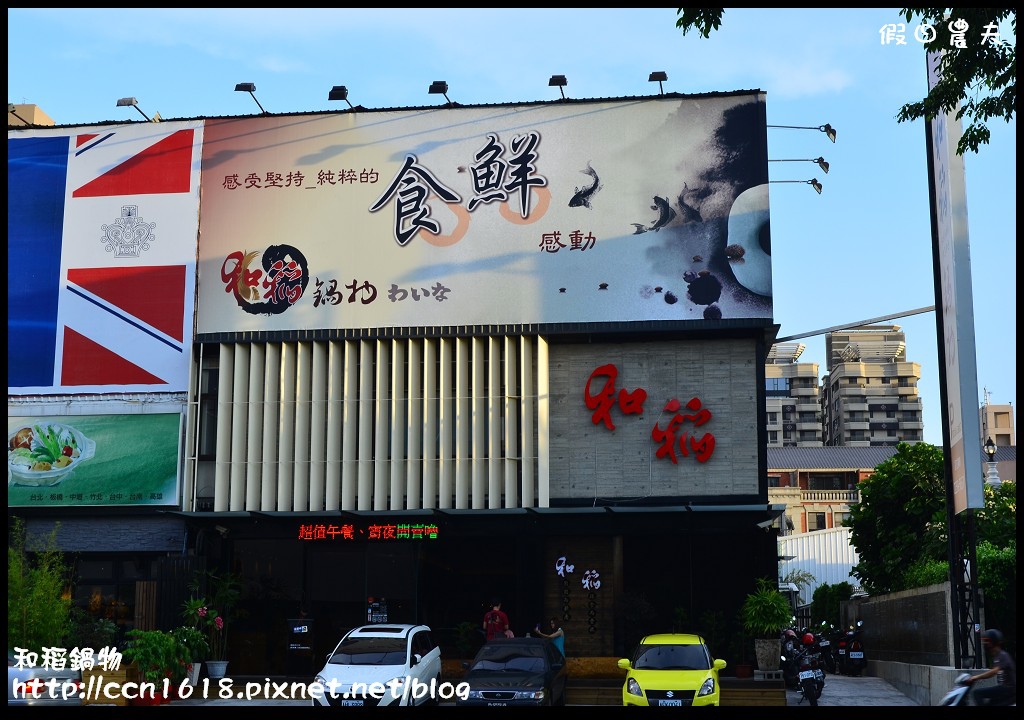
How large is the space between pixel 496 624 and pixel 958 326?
526 inches

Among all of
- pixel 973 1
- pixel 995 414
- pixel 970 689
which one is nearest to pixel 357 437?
pixel 970 689

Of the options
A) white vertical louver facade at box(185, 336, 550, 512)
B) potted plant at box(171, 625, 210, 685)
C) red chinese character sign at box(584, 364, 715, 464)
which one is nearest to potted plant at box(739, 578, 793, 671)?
red chinese character sign at box(584, 364, 715, 464)

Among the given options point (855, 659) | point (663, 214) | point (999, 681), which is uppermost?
point (663, 214)

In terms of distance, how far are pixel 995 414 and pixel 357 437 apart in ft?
331

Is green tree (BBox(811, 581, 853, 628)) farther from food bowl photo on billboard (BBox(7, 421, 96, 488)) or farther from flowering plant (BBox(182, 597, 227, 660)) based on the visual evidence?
food bowl photo on billboard (BBox(7, 421, 96, 488))

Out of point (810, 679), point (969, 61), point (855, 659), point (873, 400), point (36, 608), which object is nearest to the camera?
point (969, 61)

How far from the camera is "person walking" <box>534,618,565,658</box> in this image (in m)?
28.2

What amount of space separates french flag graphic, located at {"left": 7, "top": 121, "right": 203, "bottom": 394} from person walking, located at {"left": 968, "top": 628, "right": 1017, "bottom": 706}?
2285 cm

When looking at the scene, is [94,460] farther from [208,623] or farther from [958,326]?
[958,326]

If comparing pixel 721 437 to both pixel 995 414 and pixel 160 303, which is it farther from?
pixel 995 414

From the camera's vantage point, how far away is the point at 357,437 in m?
31.8

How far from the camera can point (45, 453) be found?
108ft

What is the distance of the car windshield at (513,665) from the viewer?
22.1 meters

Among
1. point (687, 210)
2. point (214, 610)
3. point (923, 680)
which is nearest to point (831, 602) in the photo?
point (687, 210)
